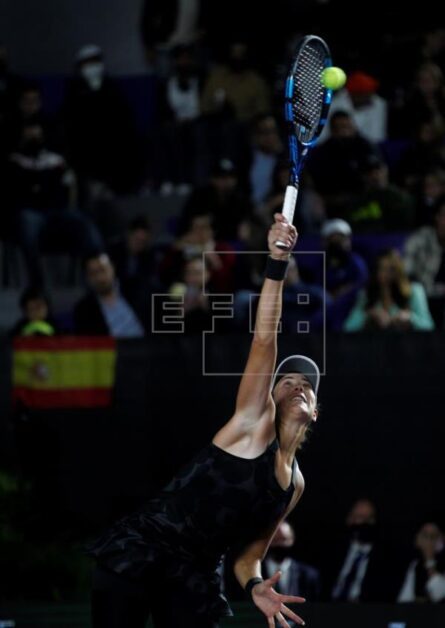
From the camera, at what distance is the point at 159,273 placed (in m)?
12.0

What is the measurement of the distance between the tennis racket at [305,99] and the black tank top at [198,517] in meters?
1.25

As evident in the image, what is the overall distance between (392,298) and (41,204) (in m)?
3.95

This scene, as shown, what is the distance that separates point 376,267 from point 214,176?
2.52m

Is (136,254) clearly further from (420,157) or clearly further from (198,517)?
(198,517)

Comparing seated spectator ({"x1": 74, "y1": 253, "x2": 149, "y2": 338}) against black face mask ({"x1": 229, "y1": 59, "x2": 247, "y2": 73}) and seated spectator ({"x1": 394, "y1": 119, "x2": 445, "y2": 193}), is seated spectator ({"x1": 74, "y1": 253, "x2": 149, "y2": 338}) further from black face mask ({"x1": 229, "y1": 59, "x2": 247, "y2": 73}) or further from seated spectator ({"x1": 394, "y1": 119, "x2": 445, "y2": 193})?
black face mask ({"x1": 229, "y1": 59, "x2": 247, "y2": 73})

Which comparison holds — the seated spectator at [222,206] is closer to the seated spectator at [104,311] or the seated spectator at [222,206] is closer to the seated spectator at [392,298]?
the seated spectator at [104,311]

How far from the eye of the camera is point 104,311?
37.9 feet

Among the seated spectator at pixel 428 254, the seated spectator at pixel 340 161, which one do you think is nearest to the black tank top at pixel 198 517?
the seated spectator at pixel 428 254

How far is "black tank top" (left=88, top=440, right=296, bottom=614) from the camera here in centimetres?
657

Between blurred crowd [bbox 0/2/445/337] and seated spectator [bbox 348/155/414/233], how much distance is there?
0.4 inches

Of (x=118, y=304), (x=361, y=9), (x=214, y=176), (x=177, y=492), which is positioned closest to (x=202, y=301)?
(x=118, y=304)

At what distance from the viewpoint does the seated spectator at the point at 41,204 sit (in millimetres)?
13242

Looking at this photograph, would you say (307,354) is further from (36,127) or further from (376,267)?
(36,127)

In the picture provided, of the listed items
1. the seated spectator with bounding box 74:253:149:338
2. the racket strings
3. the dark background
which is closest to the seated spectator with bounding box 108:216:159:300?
the seated spectator with bounding box 74:253:149:338
